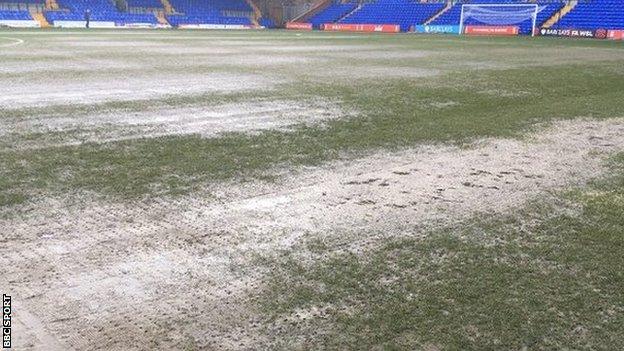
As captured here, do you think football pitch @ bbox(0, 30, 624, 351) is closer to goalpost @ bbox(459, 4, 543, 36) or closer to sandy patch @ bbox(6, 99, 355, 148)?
sandy patch @ bbox(6, 99, 355, 148)

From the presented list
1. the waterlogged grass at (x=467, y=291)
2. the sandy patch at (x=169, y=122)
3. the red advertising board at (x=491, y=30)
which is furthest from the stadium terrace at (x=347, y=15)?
the waterlogged grass at (x=467, y=291)

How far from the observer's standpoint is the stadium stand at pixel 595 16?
3378cm

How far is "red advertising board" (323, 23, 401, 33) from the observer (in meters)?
45.6

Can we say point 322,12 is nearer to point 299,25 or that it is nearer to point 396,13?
point 299,25

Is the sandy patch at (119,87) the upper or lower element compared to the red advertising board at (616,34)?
lower

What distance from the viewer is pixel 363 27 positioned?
158ft

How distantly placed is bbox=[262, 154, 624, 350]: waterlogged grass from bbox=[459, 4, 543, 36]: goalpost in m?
35.8

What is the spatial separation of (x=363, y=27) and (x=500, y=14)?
12.1 meters

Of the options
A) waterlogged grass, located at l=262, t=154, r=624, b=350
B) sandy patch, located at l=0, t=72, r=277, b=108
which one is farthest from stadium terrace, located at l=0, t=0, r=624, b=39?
waterlogged grass, located at l=262, t=154, r=624, b=350

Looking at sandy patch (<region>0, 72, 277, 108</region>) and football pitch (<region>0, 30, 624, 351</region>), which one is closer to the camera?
football pitch (<region>0, 30, 624, 351</region>)

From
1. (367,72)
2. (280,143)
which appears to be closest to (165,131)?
(280,143)

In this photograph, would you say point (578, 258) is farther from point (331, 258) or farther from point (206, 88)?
point (206, 88)

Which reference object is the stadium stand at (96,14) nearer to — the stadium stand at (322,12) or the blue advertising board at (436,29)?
the stadium stand at (322,12)

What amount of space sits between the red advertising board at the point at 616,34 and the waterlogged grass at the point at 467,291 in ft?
107
